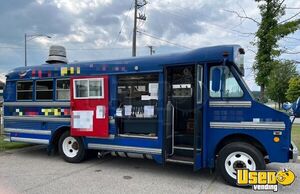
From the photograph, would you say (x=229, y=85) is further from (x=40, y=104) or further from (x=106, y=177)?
(x=40, y=104)

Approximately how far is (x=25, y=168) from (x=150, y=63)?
400cm

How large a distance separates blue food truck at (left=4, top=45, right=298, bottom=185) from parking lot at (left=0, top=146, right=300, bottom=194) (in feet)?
1.26

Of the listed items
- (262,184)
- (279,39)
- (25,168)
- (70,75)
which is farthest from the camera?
(279,39)

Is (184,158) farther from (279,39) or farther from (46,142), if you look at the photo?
(279,39)

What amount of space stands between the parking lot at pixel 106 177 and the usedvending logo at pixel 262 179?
14 cm

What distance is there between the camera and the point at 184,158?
6.82 meters

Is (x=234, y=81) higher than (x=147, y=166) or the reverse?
higher

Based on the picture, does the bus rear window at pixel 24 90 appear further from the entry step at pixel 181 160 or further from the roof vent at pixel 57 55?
the entry step at pixel 181 160

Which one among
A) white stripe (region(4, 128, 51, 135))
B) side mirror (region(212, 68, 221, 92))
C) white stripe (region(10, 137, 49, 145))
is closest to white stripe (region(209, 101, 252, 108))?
side mirror (region(212, 68, 221, 92))

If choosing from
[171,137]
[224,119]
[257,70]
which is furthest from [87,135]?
[257,70]

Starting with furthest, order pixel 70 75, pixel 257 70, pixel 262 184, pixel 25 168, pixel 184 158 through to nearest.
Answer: pixel 257 70 < pixel 70 75 < pixel 25 168 < pixel 184 158 < pixel 262 184

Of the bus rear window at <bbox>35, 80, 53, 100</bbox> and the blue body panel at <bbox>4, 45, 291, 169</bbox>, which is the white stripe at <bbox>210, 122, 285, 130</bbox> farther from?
the bus rear window at <bbox>35, 80, 53, 100</bbox>

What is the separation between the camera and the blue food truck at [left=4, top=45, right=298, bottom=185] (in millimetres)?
6230

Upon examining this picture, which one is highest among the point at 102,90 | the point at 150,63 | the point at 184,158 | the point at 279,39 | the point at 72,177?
the point at 279,39
